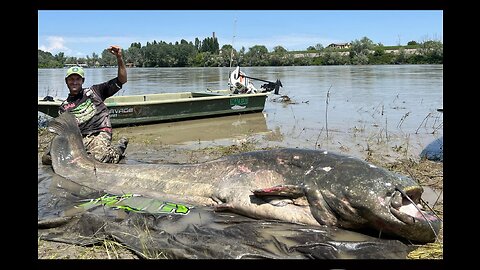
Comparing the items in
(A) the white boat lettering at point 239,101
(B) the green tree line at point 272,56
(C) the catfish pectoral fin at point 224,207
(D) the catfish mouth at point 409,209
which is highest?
(B) the green tree line at point 272,56

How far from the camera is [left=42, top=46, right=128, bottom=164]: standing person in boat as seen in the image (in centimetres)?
695

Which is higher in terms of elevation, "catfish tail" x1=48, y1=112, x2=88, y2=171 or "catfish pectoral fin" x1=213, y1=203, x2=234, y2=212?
"catfish tail" x1=48, y1=112, x2=88, y2=171

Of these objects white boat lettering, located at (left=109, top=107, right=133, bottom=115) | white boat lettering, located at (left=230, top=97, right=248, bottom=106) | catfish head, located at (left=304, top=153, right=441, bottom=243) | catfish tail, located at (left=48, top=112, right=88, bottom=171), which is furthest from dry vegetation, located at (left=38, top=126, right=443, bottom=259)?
white boat lettering, located at (left=230, top=97, right=248, bottom=106)

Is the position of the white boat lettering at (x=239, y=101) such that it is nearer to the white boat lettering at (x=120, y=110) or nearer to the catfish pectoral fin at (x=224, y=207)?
the white boat lettering at (x=120, y=110)

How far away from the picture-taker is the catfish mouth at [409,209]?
3947mm

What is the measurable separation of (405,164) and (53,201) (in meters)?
5.24

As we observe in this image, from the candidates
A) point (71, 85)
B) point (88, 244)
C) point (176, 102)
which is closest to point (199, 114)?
point (176, 102)

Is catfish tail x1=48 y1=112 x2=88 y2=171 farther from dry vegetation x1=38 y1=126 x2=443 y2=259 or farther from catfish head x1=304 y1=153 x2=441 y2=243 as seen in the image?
catfish head x1=304 y1=153 x2=441 y2=243

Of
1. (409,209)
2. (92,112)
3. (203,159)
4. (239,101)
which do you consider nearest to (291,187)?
(409,209)

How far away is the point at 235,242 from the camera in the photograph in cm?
389

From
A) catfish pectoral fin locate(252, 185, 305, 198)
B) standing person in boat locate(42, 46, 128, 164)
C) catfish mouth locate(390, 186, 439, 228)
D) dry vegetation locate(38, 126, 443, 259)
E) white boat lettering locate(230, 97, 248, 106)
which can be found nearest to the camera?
dry vegetation locate(38, 126, 443, 259)

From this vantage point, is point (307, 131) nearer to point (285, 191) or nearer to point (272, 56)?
point (285, 191)

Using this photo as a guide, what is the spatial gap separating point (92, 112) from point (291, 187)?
4082 mm

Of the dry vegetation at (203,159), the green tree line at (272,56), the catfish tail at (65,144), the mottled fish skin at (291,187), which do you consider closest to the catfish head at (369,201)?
the mottled fish skin at (291,187)
